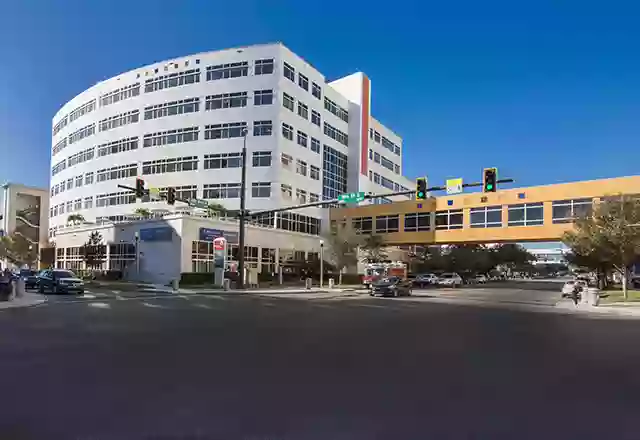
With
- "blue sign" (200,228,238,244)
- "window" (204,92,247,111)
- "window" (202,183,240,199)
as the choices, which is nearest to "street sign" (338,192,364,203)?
"blue sign" (200,228,238,244)

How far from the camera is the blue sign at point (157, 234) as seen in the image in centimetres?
4697

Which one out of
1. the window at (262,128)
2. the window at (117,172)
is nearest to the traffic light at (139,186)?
the window at (262,128)

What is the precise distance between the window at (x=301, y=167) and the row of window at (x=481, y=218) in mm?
11023

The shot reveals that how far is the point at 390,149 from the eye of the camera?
86250mm

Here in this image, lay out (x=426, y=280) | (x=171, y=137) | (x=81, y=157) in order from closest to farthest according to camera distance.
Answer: (x=171, y=137), (x=426, y=280), (x=81, y=157)

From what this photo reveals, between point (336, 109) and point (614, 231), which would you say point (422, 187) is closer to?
point (614, 231)

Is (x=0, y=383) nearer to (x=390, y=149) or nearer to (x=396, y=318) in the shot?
(x=396, y=318)

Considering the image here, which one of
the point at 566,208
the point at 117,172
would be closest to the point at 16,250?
the point at 117,172

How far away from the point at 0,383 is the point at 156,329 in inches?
264

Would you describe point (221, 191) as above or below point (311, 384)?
above

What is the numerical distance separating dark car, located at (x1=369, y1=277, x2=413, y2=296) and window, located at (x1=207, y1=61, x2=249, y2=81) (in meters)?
31.5

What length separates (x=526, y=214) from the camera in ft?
170

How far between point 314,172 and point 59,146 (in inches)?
1702

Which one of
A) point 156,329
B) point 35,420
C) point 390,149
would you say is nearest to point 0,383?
point 35,420
